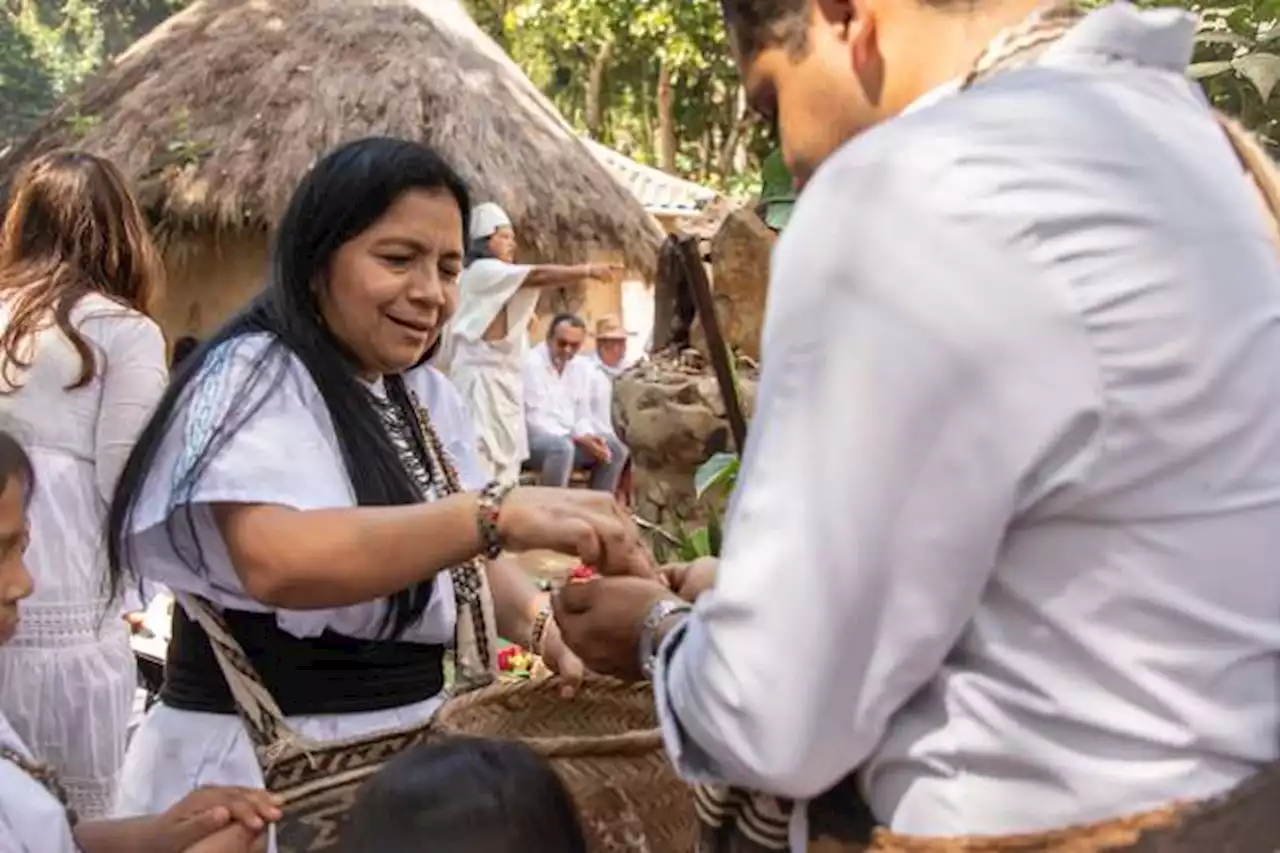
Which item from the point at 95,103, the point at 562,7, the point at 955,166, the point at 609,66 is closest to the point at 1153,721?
the point at 955,166

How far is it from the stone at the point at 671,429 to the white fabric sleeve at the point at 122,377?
2861mm

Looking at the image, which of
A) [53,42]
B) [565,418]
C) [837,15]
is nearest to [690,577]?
[837,15]

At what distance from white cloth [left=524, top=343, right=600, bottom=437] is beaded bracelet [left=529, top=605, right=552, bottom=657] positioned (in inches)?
350

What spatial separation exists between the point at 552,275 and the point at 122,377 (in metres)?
5.34

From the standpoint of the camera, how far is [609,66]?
2373 centimetres

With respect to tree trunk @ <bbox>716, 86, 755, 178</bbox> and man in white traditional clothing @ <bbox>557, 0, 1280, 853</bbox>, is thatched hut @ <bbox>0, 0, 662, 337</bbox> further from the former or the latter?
man in white traditional clothing @ <bbox>557, 0, 1280, 853</bbox>

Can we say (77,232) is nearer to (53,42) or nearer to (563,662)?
(563,662)

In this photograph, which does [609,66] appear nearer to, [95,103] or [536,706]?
[95,103]

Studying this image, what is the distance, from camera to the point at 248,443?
6.86 feet

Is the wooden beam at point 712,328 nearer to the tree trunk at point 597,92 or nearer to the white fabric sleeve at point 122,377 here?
the white fabric sleeve at point 122,377

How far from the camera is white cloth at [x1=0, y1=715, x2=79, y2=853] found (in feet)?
6.63

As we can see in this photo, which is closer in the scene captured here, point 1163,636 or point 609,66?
point 1163,636

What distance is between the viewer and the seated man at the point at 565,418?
11383 millimetres

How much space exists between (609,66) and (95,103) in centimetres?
1170
